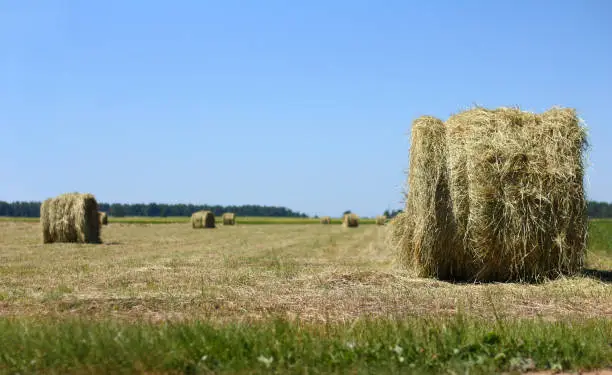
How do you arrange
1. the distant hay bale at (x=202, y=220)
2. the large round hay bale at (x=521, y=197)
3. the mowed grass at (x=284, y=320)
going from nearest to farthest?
1. the mowed grass at (x=284, y=320)
2. the large round hay bale at (x=521, y=197)
3. the distant hay bale at (x=202, y=220)

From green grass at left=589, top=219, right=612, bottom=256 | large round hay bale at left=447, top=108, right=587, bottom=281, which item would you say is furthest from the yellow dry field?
green grass at left=589, top=219, right=612, bottom=256

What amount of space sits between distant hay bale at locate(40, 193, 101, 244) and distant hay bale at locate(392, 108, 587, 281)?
1522cm

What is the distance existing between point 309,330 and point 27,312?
3461 mm

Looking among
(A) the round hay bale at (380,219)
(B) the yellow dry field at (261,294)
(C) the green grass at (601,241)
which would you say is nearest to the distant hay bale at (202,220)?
(A) the round hay bale at (380,219)

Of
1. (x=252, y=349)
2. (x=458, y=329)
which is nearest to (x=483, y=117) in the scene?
(x=458, y=329)

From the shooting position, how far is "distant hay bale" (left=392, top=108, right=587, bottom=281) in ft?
35.2

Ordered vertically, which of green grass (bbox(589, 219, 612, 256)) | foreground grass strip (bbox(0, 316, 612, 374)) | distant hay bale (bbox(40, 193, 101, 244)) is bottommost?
foreground grass strip (bbox(0, 316, 612, 374))

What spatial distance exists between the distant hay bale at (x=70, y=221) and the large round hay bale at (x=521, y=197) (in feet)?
51.8

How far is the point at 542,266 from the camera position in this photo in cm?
→ 1098

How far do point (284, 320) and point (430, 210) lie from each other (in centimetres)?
502

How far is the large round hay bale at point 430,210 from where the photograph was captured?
1086 cm

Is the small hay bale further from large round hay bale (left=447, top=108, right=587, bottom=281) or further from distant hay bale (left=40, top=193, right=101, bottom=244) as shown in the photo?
large round hay bale (left=447, top=108, right=587, bottom=281)

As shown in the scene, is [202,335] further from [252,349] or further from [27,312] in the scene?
[27,312]

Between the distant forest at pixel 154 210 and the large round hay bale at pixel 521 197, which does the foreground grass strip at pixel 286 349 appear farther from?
the distant forest at pixel 154 210
